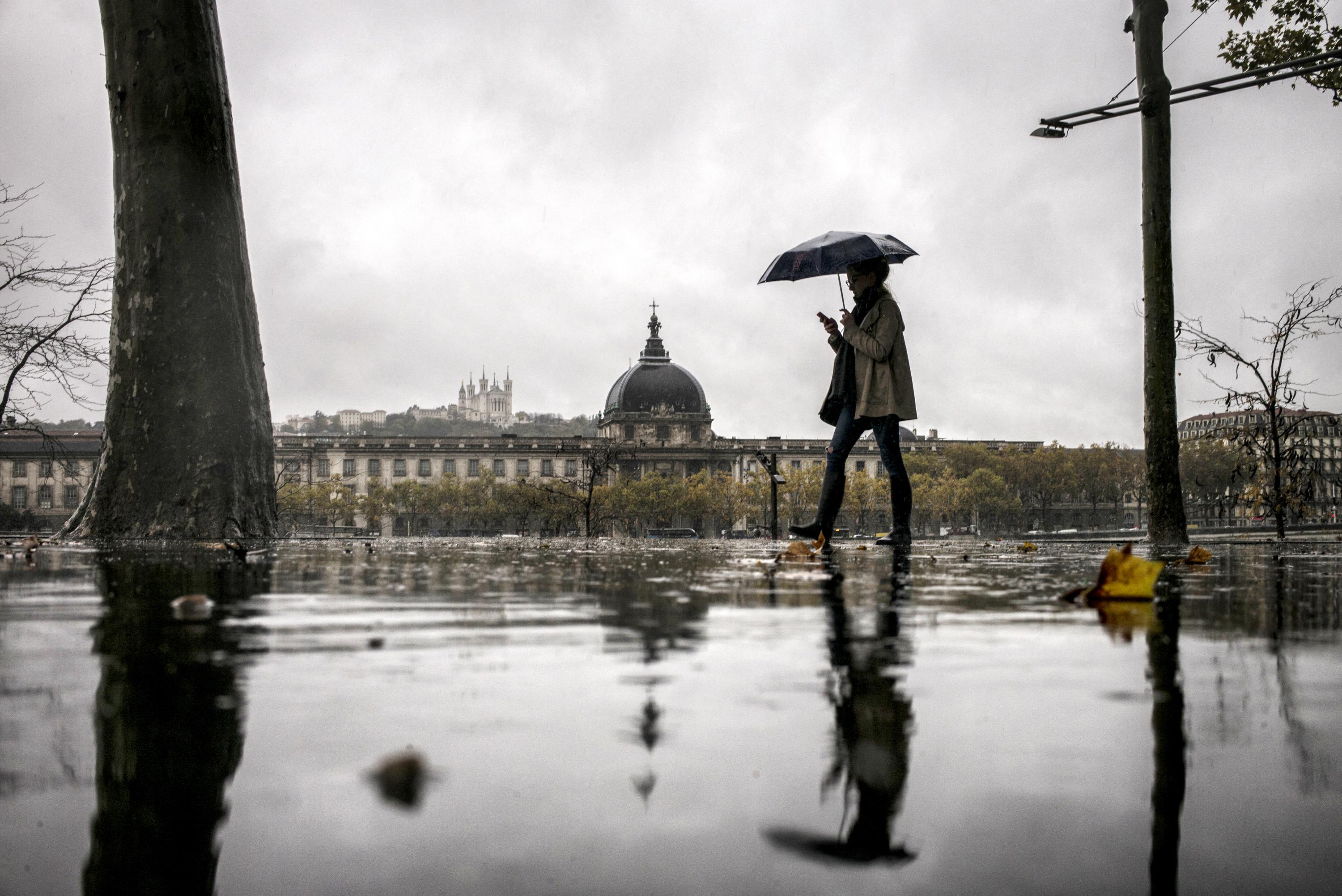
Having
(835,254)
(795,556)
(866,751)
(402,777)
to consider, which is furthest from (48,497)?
(866,751)

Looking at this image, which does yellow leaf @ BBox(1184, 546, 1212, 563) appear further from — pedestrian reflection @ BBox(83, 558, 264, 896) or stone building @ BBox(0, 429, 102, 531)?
stone building @ BBox(0, 429, 102, 531)

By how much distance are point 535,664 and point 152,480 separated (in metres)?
6.35

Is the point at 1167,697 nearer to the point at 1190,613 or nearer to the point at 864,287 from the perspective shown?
the point at 1190,613

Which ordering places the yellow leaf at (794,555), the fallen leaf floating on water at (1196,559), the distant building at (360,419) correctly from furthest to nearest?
the distant building at (360,419), the yellow leaf at (794,555), the fallen leaf floating on water at (1196,559)

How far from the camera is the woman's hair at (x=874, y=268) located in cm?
712

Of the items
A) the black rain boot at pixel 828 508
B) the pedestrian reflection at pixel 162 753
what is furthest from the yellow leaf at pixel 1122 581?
the black rain boot at pixel 828 508

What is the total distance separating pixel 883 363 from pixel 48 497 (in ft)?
316

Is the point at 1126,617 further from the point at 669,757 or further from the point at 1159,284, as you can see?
the point at 1159,284

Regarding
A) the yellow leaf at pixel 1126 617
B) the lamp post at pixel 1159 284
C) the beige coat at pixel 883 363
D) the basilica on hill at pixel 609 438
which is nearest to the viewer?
the yellow leaf at pixel 1126 617

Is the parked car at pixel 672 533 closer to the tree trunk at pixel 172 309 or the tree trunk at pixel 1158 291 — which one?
the tree trunk at pixel 1158 291

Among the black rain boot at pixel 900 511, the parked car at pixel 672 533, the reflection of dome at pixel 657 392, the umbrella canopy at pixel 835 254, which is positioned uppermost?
the reflection of dome at pixel 657 392

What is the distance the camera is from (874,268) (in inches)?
281

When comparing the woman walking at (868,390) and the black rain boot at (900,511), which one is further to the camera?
the black rain boot at (900,511)

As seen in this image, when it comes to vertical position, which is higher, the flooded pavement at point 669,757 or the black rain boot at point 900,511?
the black rain boot at point 900,511
